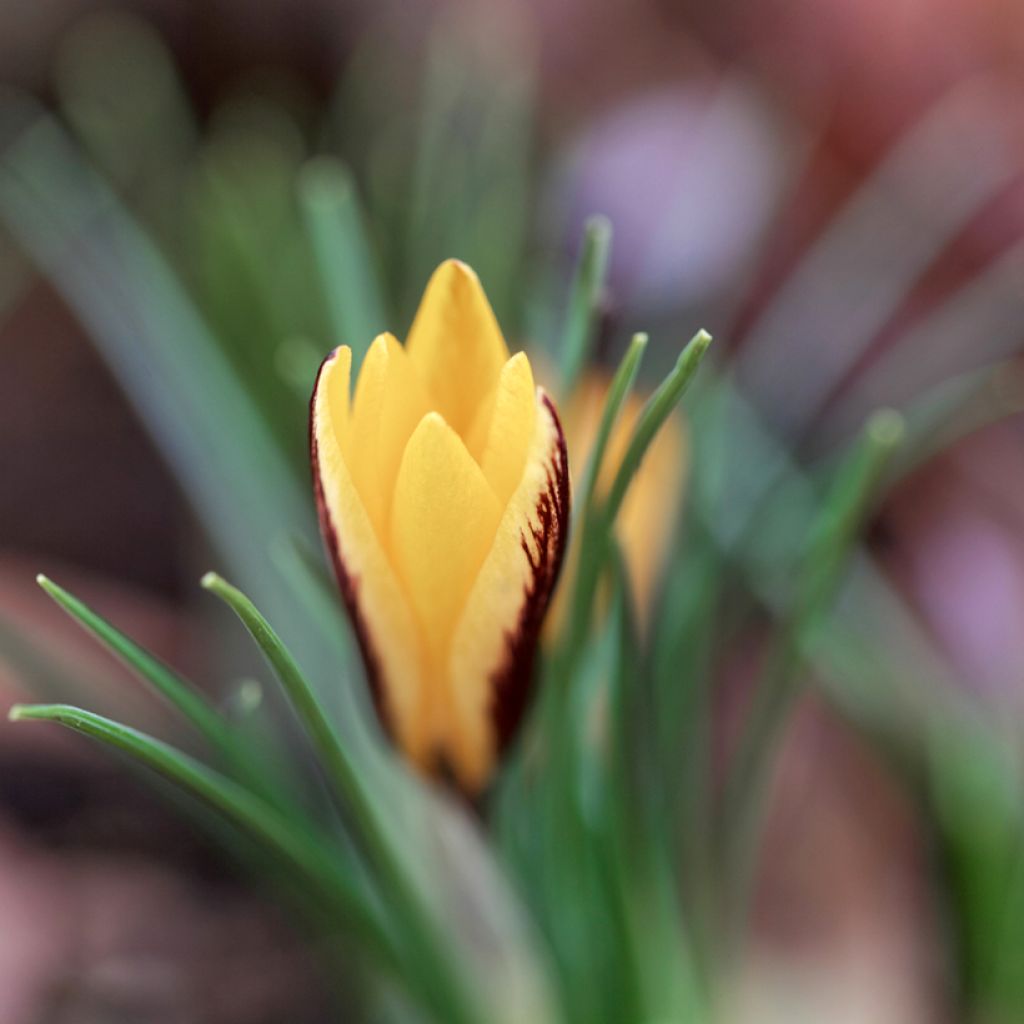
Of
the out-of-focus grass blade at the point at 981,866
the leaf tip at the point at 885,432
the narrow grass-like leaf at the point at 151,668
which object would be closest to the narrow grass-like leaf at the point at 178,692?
the narrow grass-like leaf at the point at 151,668

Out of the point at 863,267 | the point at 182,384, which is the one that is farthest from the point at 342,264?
the point at 863,267

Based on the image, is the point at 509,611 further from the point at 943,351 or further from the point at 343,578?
the point at 943,351

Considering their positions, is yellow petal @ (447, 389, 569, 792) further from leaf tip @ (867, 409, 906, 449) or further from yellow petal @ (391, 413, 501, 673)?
leaf tip @ (867, 409, 906, 449)

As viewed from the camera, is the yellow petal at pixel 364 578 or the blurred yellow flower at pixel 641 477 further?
the blurred yellow flower at pixel 641 477

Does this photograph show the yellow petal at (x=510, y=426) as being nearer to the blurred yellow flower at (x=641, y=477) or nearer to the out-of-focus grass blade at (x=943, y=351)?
the blurred yellow flower at (x=641, y=477)

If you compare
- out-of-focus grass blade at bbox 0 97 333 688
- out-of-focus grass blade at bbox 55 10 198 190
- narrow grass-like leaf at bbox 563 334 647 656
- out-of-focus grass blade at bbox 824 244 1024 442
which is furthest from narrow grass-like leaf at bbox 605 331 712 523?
out-of-focus grass blade at bbox 55 10 198 190

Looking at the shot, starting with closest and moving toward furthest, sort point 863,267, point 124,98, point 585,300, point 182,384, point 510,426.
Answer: point 510,426 < point 585,300 < point 182,384 < point 863,267 < point 124,98

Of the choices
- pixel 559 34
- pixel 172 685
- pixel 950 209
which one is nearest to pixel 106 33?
pixel 559 34
